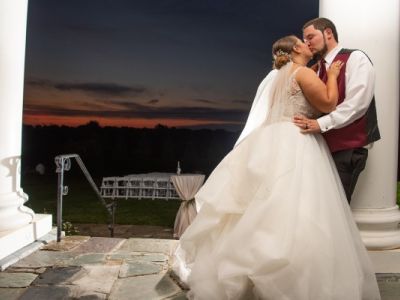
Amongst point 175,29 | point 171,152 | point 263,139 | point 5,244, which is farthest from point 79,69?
point 263,139

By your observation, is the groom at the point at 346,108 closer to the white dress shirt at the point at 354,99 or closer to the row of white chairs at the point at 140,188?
the white dress shirt at the point at 354,99

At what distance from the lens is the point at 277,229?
230 centimetres

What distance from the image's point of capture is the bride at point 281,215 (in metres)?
2.23

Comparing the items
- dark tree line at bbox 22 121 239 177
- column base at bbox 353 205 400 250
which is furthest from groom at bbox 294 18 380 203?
dark tree line at bbox 22 121 239 177

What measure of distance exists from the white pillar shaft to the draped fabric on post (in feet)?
18.5

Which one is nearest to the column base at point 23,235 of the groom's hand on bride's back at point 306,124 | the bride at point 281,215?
the bride at point 281,215

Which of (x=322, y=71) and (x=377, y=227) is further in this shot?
(x=377, y=227)

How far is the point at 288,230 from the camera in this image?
2.27m

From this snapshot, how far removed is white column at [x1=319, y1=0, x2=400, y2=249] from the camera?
10.6ft

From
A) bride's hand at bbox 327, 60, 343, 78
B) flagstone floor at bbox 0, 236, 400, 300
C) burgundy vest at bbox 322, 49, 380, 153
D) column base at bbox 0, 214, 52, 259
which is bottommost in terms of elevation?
flagstone floor at bbox 0, 236, 400, 300

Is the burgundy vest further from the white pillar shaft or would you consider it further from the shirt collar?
the white pillar shaft

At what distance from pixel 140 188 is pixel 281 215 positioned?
14.1 metres

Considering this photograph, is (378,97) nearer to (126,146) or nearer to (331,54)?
(331,54)

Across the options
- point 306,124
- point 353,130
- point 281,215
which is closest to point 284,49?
point 306,124
